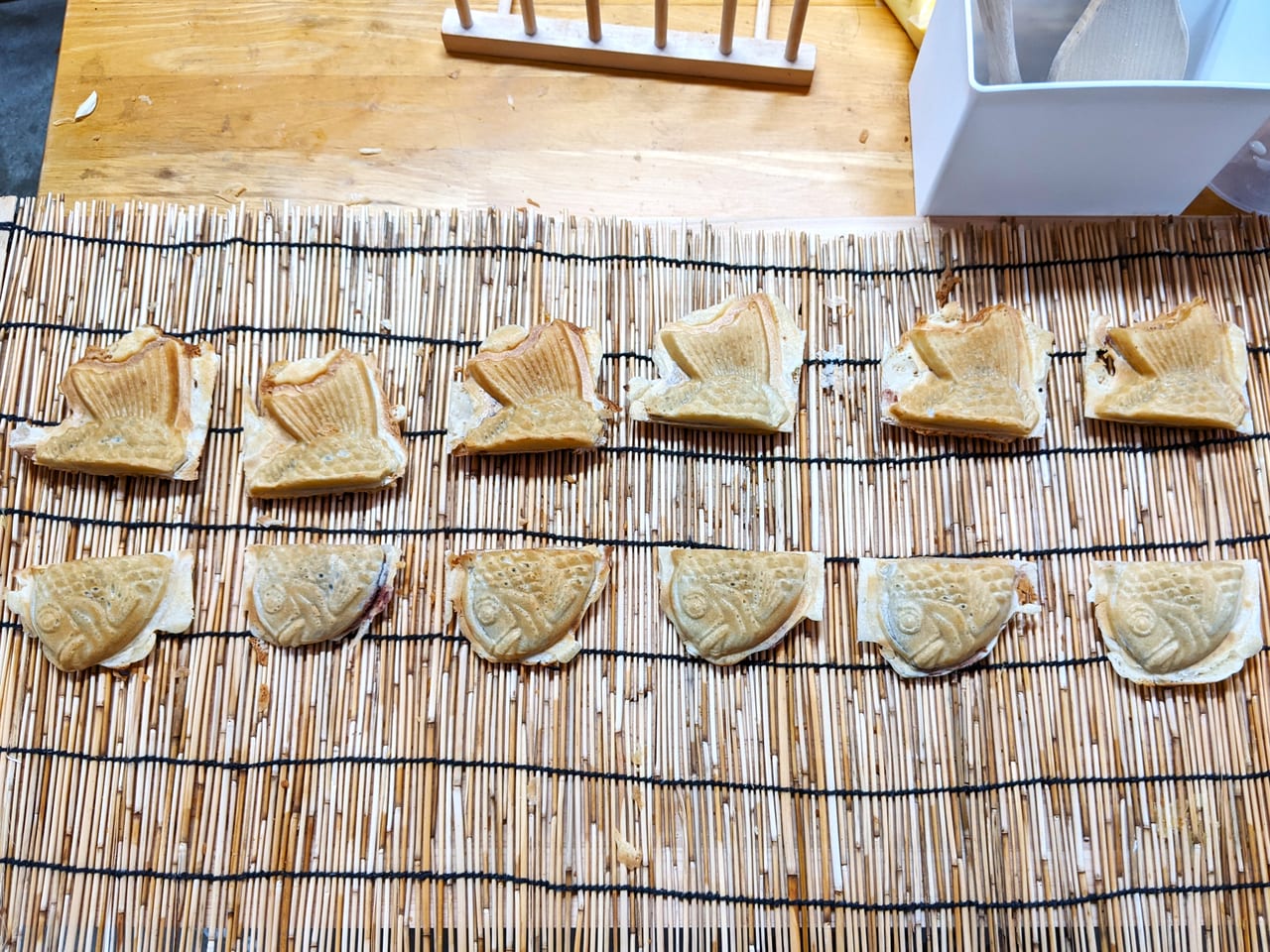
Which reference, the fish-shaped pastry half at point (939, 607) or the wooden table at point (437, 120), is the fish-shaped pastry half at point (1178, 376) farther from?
the wooden table at point (437, 120)

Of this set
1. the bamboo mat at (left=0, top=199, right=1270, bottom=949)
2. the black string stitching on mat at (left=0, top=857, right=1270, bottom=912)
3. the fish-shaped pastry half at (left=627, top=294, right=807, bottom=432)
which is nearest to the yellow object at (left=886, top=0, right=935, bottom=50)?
the bamboo mat at (left=0, top=199, right=1270, bottom=949)

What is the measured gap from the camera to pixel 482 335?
112 cm

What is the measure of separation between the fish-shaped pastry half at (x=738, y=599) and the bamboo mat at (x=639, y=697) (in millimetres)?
31

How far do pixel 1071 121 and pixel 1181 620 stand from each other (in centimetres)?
56

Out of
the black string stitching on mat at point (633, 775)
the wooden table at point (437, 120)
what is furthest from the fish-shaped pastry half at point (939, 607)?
the wooden table at point (437, 120)

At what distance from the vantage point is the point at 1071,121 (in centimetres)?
99

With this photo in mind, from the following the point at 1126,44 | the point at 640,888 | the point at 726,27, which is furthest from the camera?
the point at 726,27

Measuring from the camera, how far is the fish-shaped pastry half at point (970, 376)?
1.04 m

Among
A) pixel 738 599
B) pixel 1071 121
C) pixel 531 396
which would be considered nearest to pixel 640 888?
pixel 738 599

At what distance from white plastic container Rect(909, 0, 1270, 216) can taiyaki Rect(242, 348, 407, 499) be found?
0.73 metres

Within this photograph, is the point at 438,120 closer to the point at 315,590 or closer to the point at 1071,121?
the point at 315,590

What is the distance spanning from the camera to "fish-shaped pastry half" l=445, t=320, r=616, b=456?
1037mm

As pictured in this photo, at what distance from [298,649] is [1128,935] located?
3.10ft

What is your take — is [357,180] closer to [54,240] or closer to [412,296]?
[412,296]
